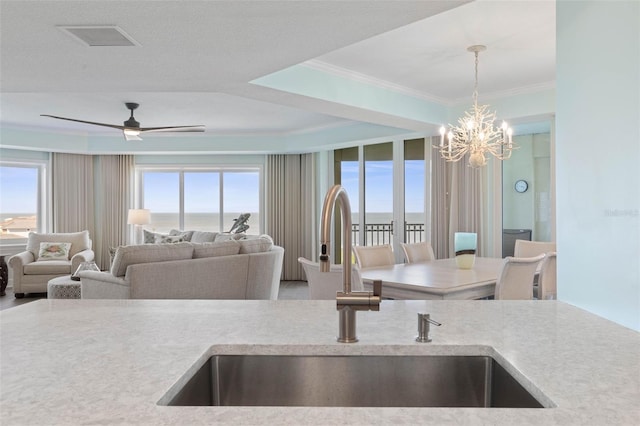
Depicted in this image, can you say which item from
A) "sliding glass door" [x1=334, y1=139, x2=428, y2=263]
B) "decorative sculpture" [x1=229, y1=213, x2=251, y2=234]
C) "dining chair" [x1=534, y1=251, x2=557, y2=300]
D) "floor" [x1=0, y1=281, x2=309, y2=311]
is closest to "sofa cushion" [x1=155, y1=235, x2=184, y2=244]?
"decorative sculpture" [x1=229, y1=213, x2=251, y2=234]

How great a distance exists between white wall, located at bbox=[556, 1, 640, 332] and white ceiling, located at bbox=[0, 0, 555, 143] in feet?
3.32

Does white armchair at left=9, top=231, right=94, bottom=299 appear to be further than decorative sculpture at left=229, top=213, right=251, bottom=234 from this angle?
No

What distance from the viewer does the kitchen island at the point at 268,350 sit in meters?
0.77

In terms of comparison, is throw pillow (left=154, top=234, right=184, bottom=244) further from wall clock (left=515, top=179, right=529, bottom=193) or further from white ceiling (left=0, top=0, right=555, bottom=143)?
wall clock (left=515, top=179, right=529, bottom=193)

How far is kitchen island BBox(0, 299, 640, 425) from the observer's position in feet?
2.52

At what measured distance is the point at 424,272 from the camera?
12.8 feet

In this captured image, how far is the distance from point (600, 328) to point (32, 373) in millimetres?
1328

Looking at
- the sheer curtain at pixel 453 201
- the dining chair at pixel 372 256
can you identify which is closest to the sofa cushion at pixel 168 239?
the sheer curtain at pixel 453 201

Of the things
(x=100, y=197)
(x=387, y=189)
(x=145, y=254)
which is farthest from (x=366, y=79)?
(x=100, y=197)

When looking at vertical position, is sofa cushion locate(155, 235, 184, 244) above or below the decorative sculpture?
below

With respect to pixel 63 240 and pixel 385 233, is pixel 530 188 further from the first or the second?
pixel 63 240

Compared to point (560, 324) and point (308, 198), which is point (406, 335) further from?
point (308, 198)

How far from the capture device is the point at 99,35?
106 inches

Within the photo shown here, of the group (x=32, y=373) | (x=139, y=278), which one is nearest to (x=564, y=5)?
(x=32, y=373)
